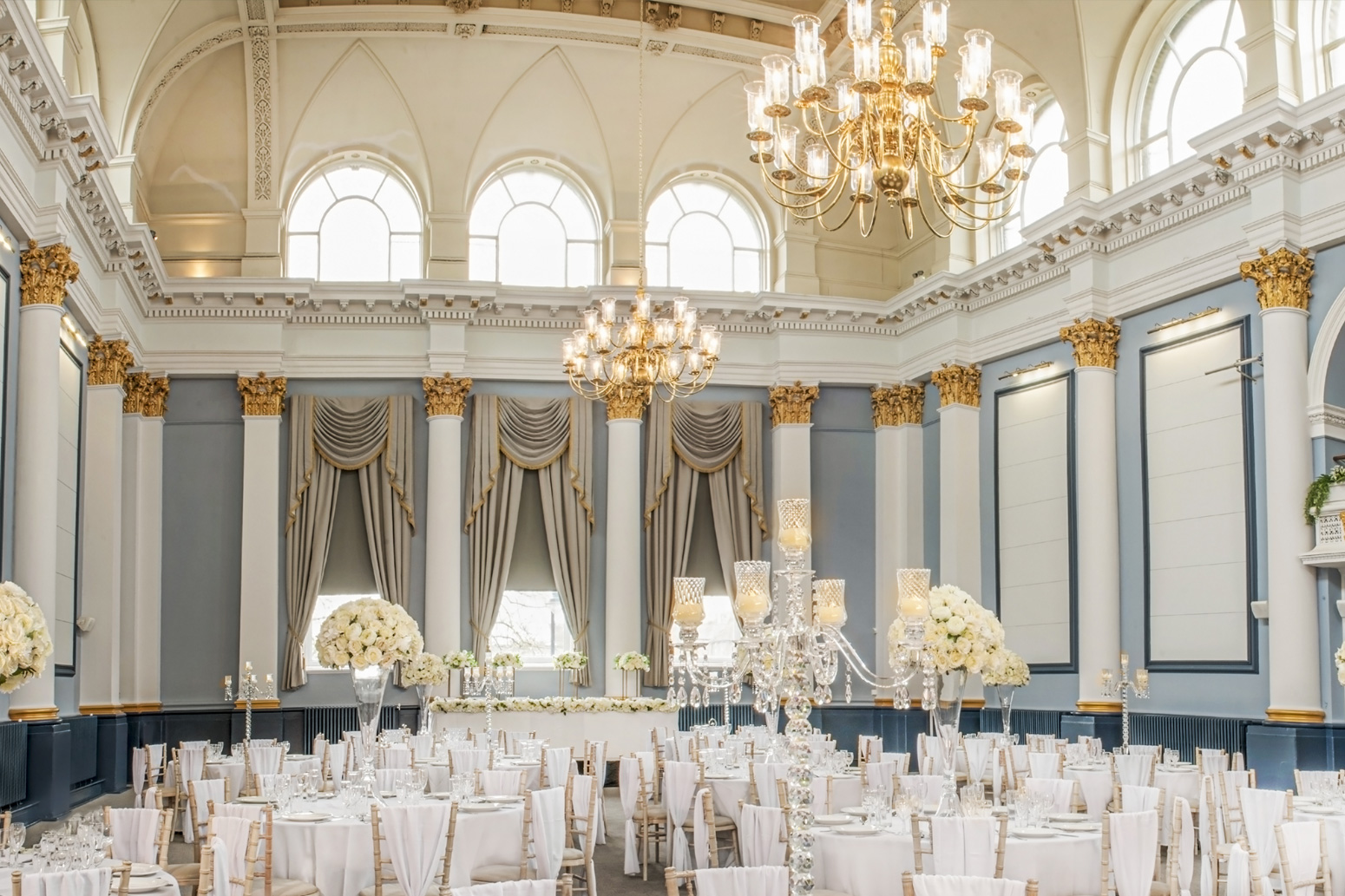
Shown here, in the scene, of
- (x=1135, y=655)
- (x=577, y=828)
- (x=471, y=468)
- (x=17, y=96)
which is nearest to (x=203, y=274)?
(x=471, y=468)

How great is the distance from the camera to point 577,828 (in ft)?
31.0

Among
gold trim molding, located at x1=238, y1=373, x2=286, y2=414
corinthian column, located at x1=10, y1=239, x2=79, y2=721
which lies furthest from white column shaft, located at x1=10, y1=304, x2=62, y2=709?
gold trim molding, located at x1=238, y1=373, x2=286, y2=414

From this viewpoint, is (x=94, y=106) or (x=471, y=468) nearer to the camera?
(x=94, y=106)

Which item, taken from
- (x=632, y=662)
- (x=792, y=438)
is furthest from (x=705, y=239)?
(x=632, y=662)

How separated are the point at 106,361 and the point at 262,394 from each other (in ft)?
7.27

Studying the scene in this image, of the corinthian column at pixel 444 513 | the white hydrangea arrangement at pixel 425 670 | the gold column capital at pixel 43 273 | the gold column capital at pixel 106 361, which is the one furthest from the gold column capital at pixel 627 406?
the gold column capital at pixel 43 273

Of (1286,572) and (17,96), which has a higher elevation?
(17,96)

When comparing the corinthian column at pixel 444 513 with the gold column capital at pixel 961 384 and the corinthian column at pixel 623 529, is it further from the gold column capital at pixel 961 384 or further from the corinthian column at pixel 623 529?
the gold column capital at pixel 961 384

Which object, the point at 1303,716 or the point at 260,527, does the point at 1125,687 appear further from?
the point at 260,527

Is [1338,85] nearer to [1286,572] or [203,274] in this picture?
[1286,572]

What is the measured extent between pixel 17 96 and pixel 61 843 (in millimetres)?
6821

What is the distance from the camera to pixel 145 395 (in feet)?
54.8

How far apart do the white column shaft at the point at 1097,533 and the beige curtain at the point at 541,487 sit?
608cm

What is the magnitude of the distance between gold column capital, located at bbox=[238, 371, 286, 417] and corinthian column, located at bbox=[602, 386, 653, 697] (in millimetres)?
3964
